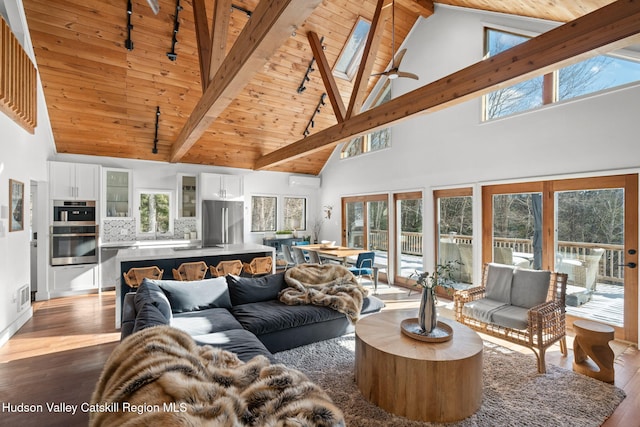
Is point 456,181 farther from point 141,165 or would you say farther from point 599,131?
point 141,165

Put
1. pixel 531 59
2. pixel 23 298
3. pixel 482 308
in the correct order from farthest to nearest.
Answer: pixel 23 298, pixel 482 308, pixel 531 59

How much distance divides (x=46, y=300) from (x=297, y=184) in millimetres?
5808

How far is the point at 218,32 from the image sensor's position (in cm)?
324

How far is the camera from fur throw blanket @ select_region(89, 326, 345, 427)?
1232 mm

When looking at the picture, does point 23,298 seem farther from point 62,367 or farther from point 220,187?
point 220,187

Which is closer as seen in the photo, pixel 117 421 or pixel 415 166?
pixel 117 421

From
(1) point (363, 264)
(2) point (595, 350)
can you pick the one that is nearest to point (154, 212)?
(1) point (363, 264)

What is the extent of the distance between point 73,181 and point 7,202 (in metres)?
2.36

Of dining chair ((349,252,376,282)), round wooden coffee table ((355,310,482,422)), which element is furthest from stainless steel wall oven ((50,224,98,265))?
round wooden coffee table ((355,310,482,422))

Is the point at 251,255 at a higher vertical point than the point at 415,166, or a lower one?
lower

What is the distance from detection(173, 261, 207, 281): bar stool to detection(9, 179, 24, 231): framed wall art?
1987 millimetres

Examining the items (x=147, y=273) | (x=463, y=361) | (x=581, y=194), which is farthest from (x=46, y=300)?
(x=581, y=194)

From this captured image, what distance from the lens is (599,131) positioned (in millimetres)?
3686

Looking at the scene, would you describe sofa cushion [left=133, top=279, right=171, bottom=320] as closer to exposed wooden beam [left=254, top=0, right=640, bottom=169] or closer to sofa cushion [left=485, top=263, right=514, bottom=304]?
exposed wooden beam [left=254, top=0, right=640, bottom=169]
